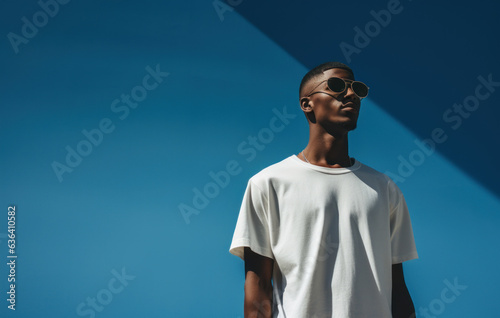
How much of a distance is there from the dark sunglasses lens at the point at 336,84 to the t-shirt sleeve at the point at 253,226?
1.50 ft

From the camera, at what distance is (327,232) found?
1.58 metres

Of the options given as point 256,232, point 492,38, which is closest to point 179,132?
point 256,232

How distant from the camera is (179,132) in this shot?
9.27 ft

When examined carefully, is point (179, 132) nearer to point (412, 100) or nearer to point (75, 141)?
point (75, 141)

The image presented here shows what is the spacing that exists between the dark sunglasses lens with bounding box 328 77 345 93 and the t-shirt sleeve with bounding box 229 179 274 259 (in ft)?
1.50

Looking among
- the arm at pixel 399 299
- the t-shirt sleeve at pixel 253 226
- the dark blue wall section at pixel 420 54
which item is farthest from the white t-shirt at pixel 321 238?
the dark blue wall section at pixel 420 54

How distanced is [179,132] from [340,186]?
1.40 meters

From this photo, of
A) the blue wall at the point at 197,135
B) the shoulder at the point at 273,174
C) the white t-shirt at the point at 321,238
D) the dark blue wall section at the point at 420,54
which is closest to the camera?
the white t-shirt at the point at 321,238

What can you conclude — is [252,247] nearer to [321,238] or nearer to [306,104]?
[321,238]

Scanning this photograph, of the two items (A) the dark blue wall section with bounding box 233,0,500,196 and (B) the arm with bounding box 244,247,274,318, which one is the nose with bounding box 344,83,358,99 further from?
(A) the dark blue wall section with bounding box 233,0,500,196

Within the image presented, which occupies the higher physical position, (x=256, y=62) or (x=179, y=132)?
(x=256, y=62)

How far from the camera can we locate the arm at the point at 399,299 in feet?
5.55

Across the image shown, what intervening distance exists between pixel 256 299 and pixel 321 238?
290 millimetres

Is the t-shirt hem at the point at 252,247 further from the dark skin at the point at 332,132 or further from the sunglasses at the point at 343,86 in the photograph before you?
the sunglasses at the point at 343,86
